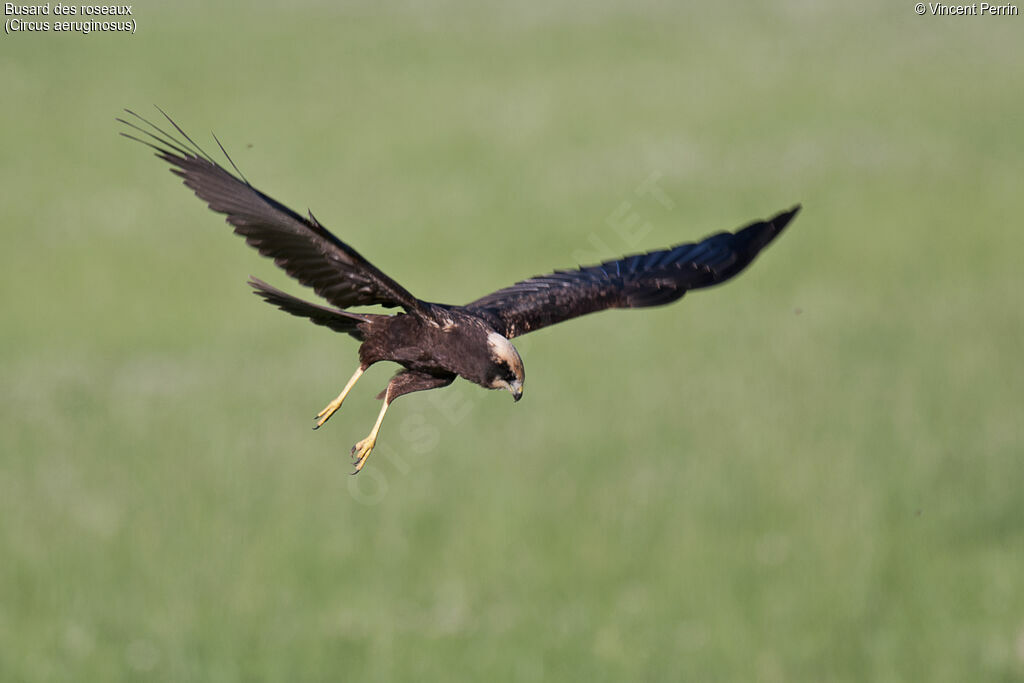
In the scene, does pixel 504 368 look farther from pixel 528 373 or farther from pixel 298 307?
pixel 528 373

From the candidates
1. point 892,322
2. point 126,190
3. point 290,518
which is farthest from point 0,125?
point 892,322

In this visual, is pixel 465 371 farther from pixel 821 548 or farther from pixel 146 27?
pixel 146 27

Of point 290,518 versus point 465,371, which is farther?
point 290,518

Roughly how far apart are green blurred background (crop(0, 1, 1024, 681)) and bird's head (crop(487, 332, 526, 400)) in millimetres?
11380

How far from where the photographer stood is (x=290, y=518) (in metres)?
16.9

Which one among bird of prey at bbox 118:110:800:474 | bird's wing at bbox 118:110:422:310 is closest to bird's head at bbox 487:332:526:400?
bird of prey at bbox 118:110:800:474

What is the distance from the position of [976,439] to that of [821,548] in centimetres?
396

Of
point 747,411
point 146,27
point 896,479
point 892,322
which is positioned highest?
point 146,27

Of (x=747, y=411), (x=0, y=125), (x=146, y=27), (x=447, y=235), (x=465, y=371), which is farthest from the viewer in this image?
(x=146, y=27)
